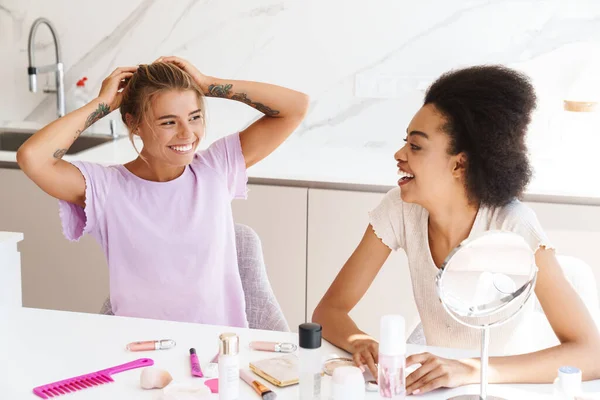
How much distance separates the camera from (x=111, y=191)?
6.55ft

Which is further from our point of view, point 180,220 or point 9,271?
point 9,271

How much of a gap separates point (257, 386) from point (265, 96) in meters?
0.87

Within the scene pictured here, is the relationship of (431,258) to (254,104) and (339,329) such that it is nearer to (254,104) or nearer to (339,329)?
(339,329)

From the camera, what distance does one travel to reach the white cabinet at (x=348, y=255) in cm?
282

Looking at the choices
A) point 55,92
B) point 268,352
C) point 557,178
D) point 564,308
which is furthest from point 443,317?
point 55,92

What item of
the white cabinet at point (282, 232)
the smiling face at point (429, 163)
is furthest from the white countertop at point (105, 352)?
the white cabinet at point (282, 232)

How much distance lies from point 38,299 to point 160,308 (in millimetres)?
1289

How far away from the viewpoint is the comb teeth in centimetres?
147

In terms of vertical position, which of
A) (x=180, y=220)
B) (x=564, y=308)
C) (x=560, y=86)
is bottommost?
(x=564, y=308)

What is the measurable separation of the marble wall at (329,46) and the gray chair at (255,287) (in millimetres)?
1122

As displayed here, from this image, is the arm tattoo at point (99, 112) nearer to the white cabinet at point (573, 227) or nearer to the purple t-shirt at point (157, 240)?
the purple t-shirt at point (157, 240)

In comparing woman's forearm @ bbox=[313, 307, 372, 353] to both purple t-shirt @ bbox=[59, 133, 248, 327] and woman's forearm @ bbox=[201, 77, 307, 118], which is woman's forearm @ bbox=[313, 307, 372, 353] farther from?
woman's forearm @ bbox=[201, 77, 307, 118]

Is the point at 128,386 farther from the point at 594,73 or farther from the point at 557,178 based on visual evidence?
the point at 594,73

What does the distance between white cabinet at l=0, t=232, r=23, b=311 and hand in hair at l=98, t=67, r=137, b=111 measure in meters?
0.71
